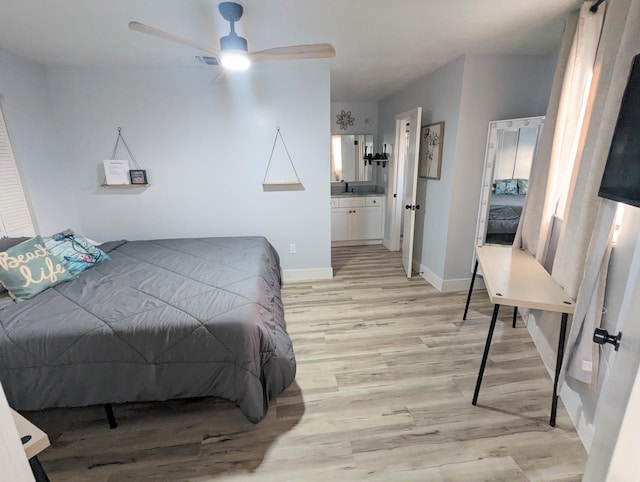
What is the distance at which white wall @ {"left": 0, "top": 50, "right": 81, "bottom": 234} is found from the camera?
2611 millimetres

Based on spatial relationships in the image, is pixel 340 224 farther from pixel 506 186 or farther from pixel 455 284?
pixel 506 186

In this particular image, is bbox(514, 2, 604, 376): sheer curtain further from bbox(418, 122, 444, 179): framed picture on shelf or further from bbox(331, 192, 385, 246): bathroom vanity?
bbox(331, 192, 385, 246): bathroom vanity

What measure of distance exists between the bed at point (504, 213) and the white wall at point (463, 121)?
0.56ft

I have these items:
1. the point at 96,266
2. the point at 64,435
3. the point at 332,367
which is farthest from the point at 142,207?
the point at 332,367

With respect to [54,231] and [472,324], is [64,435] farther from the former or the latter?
[472,324]

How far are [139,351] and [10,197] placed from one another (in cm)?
214

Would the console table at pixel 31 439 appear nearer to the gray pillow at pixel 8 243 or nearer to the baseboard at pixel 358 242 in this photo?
the gray pillow at pixel 8 243

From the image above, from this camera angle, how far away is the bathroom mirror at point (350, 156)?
17.5 ft

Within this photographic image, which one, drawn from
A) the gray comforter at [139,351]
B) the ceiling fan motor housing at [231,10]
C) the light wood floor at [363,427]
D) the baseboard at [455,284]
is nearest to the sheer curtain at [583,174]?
the light wood floor at [363,427]

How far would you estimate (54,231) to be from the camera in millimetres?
2990

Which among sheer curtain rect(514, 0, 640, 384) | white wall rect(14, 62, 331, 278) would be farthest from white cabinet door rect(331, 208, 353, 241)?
sheer curtain rect(514, 0, 640, 384)

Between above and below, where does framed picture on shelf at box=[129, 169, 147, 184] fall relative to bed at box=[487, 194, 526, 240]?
above

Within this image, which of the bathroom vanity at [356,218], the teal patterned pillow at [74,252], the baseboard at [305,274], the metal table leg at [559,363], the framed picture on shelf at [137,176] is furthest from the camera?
the bathroom vanity at [356,218]

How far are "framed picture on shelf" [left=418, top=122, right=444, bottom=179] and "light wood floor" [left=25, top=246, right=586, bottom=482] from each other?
183 centimetres
